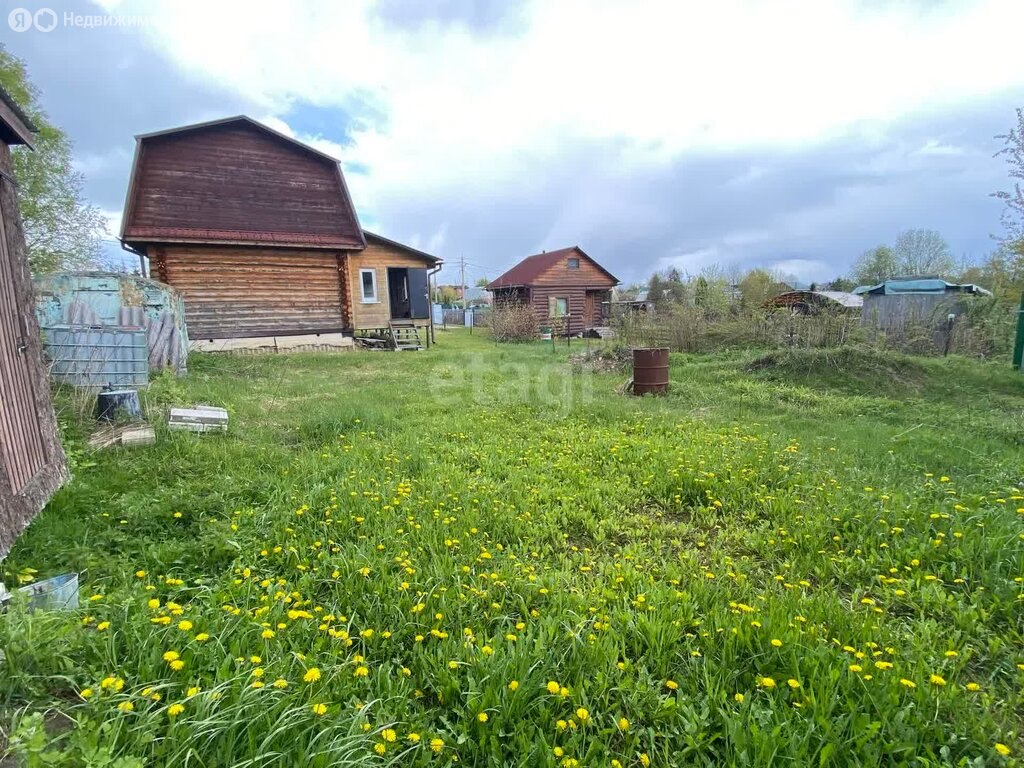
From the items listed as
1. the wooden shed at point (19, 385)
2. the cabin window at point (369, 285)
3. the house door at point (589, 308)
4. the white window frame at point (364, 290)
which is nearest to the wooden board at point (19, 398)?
the wooden shed at point (19, 385)

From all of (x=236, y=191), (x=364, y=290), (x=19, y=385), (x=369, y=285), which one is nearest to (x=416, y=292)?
(x=369, y=285)

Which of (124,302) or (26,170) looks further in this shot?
(26,170)

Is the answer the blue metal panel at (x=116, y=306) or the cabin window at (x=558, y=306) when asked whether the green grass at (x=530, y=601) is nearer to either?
the blue metal panel at (x=116, y=306)

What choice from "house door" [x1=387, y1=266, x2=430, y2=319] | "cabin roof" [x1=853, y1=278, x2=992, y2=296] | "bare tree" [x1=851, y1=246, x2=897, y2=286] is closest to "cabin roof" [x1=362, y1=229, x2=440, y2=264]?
"house door" [x1=387, y1=266, x2=430, y2=319]

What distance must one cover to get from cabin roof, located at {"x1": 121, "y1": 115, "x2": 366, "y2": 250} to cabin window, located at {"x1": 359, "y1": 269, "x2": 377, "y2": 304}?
1.72 m

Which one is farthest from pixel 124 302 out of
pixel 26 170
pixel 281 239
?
pixel 26 170

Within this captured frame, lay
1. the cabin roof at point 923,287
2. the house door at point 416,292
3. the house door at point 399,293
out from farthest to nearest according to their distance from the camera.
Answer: the cabin roof at point 923,287 < the house door at point 399,293 < the house door at point 416,292

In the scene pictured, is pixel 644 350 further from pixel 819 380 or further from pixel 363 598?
pixel 363 598

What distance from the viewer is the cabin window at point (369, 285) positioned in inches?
709

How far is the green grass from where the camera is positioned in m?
1.70

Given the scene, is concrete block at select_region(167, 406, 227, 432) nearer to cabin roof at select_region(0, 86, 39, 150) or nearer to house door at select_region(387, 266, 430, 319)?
cabin roof at select_region(0, 86, 39, 150)

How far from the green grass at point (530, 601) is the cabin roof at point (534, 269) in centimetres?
2430

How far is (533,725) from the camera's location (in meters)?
1.83

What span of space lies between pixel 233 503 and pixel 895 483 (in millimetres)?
5444
